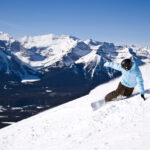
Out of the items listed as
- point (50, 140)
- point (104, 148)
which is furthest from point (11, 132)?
point (104, 148)

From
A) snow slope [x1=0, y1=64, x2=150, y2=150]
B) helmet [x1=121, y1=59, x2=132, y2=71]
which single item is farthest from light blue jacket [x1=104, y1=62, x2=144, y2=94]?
snow slope [x1=0, y1=64, x2=150, y2=150]

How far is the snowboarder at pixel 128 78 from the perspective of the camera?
539 inches

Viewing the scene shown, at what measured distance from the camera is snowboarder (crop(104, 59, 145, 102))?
1370 centimetres

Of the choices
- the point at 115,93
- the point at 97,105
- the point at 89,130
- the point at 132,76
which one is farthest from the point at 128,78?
the point at 89,130

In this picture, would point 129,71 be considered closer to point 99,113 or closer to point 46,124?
point 99,113

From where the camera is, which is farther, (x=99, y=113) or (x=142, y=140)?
(x=99, y=113)

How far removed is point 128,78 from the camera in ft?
47.6

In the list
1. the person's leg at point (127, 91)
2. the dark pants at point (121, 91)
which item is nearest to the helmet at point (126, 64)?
the dark pants at point (121, 91)

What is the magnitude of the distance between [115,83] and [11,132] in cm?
1138

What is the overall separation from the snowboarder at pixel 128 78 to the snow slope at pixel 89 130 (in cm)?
72

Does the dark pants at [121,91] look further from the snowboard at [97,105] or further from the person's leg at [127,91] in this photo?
the snowboard at [97,105]

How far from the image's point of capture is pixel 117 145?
9.09 m

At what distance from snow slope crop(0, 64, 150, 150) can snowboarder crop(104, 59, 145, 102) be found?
72 centimetres

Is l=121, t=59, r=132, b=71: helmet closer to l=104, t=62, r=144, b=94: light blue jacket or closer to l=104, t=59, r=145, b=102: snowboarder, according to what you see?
l=104, t=59, r=145, b=102: snowboarder
